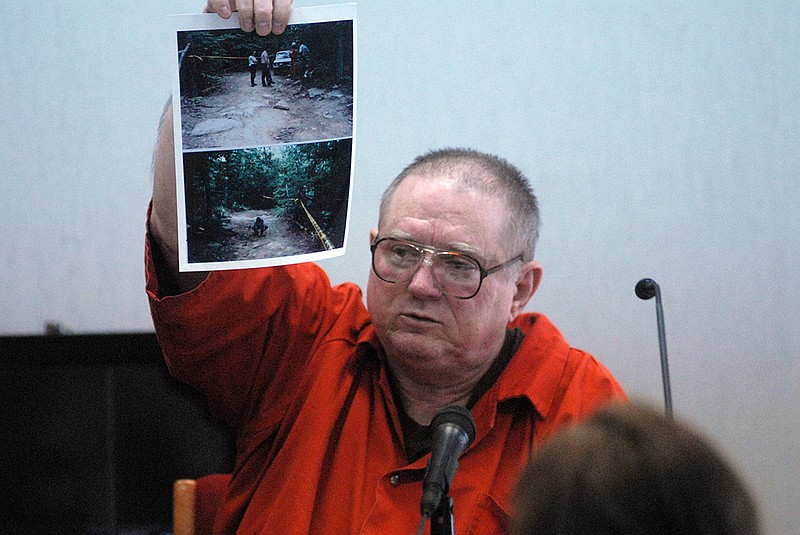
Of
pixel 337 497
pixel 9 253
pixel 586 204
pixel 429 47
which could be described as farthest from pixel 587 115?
pixel 9 253

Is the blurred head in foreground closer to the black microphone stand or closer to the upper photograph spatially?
the black microphone stand

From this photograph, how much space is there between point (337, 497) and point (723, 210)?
145 cm

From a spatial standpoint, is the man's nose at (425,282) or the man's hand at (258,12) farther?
the man's nose at (425,282)

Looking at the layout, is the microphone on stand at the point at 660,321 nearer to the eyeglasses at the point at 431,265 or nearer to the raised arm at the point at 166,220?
the eyeglasses at the point at 431,265

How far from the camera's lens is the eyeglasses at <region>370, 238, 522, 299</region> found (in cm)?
165

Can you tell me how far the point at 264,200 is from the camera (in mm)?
1449

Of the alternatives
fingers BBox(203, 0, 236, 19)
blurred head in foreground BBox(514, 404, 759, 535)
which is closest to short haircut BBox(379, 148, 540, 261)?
fingers BBox(203, 0, 236, 19)

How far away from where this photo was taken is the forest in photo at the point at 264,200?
141cm

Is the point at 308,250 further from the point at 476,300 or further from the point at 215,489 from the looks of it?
the point at 215,489

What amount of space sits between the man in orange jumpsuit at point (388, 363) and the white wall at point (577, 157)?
67cm

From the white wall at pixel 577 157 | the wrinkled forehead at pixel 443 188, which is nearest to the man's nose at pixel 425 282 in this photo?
the wrinkled forehead at pixel 443 188

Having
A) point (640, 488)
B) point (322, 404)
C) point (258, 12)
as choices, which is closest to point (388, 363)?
point (322, 404)

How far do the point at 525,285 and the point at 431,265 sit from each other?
27 cm

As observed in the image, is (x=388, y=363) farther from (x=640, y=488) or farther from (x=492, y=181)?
(x=640, y=488)
